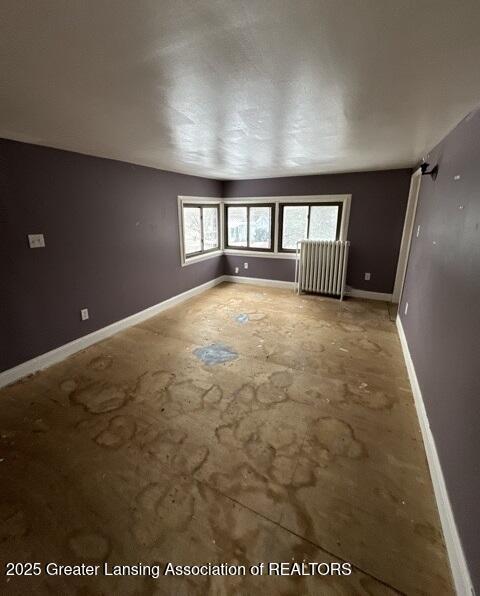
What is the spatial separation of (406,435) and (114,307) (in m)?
3.37

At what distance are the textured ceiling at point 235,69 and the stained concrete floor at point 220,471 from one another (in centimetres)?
213

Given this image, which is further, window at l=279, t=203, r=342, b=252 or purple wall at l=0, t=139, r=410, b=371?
window at l=279, t=203, r=342, b=252

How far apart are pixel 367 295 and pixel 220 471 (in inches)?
162

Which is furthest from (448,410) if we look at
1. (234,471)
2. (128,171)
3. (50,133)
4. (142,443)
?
(128,171)

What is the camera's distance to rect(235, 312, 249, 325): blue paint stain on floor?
155 inches

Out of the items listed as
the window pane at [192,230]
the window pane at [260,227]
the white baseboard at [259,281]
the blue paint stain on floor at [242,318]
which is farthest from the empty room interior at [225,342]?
the white baseboard at [259,281]

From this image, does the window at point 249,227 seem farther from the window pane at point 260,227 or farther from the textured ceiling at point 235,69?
the textured ceiling at point 235,69

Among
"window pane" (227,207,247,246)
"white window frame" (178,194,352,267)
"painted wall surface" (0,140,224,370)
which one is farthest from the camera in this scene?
"window pane" (227,207,247,246)

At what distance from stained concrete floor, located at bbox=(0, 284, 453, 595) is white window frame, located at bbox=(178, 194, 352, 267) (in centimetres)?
246

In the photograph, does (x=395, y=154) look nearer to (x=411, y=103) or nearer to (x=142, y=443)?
(x=411, y=103)

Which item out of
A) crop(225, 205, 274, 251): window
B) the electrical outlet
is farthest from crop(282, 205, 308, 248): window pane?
the electrical outlet

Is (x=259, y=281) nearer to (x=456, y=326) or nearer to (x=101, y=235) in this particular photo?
(x=101, y=235)

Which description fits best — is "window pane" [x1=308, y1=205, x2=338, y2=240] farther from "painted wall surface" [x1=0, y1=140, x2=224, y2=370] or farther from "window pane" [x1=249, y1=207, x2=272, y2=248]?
"painted wall surface" [x1=0, y1=140, x2=224, y2=370]

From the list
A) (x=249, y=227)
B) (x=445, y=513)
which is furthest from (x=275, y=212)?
(x=445, y=513)
